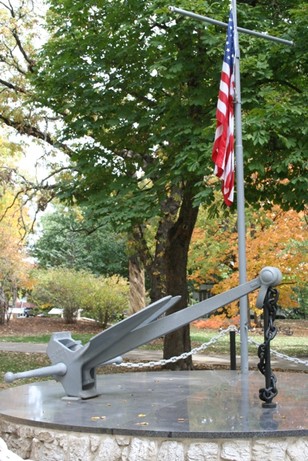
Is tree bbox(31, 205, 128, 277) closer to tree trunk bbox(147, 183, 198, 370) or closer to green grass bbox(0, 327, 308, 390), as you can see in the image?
green grass bbox(0, 327, 308, 390)

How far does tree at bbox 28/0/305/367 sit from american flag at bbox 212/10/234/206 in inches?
31.8

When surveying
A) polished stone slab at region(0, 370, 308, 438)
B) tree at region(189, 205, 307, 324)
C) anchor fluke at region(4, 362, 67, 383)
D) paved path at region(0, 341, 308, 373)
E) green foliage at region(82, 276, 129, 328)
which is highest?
tree at region(189, 205, 307, 324)

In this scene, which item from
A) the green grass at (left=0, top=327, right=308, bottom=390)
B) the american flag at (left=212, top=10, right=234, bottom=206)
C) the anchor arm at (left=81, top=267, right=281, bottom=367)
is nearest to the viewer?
the anchor arm at (left=81, top=267, right=281, bottom=367)

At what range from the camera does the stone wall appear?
622 centimetres

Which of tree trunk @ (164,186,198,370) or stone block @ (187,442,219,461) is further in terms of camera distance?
tree trunk @ (164,186,198,370)

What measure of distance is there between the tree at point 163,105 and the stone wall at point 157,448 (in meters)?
5.89

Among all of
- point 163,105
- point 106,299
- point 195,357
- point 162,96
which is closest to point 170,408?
point 163,105

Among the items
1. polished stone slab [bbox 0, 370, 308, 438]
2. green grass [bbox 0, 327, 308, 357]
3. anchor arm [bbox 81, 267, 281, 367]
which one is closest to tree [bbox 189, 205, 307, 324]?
green grass [bbox 0, 327, 308, 357]

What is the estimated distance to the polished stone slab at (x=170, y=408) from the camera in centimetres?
642

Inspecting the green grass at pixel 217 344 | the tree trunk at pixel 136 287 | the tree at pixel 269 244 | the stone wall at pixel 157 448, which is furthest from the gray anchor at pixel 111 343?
the tree trunk at pixel 136 287

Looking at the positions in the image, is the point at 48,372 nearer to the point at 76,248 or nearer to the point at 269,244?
the point at 269,244

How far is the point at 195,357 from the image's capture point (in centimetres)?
2014

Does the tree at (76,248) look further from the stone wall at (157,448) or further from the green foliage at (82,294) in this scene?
the stone wall at (157,448)

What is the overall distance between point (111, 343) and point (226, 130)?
13.0ft
